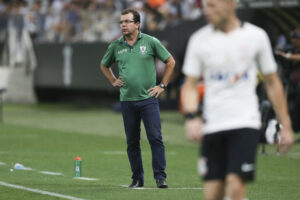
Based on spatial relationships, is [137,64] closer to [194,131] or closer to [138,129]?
[138,129]

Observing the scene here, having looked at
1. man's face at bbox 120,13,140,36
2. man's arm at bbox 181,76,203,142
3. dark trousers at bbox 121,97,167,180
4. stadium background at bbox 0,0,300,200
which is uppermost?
man's face at bbox 120,13,140,36

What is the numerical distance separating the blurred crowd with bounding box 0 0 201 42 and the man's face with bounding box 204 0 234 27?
18081 mm

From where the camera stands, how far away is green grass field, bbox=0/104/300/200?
403 inches

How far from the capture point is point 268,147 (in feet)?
56.3

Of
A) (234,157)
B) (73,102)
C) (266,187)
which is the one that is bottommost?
(73,102)

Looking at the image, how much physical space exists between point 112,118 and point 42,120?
2.13 m

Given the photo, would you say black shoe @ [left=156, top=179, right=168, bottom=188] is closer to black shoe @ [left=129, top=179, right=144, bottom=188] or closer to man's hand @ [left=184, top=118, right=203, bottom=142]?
black shoe @ [left=129, top=179, right=144, bottom=188]

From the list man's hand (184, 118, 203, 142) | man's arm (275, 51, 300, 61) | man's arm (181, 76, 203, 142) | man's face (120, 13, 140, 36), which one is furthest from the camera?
man's arm (275, 51, 300, 61)

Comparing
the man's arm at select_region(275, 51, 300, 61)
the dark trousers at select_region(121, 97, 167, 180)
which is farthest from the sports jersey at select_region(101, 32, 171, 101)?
the man's arm at select_region(275, 51, 300, 61)

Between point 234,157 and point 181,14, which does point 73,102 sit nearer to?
point 181,14

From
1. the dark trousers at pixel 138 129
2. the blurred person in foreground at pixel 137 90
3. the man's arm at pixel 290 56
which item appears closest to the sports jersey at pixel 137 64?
the blurred person in foreground at pixel 137 90

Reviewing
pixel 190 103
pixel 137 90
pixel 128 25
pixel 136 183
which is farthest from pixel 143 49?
pixel 190 103

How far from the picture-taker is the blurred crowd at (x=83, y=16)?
25.8 m

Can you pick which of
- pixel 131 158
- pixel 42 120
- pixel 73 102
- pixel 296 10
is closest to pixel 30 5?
pixel 73 102
